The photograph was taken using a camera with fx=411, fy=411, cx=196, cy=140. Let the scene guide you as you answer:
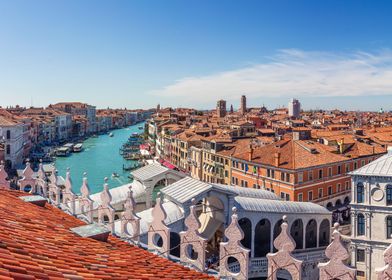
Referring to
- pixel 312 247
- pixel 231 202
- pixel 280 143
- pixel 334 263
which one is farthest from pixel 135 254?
pixel 280 143

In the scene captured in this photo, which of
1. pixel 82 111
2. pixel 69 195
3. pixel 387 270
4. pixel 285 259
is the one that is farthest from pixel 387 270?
pixel 82 111

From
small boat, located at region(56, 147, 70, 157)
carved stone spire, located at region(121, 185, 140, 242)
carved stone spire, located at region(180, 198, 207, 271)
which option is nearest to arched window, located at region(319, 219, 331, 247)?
carved stone spire, located at region(121, 185, 140, 242)

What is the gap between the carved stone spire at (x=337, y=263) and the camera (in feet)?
13.0

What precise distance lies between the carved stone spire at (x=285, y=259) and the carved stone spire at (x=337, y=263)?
1.44 ft

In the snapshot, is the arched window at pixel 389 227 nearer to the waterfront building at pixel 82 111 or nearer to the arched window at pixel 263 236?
the arched window at pixel 263 236

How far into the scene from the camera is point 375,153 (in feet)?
110

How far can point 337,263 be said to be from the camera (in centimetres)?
404

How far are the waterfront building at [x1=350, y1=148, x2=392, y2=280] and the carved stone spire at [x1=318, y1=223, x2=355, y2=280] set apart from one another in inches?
659

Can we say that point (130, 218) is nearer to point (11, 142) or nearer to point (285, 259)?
point (285, 259)

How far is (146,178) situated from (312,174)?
52.5ft

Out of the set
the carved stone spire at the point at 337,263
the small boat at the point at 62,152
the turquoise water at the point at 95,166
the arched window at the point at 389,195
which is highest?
the carved stone spire at the point at 337,263

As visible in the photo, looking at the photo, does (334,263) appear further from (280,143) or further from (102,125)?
(102,125)

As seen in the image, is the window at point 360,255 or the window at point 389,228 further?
the window at point 360,255

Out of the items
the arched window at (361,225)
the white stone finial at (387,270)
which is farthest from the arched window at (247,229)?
the white stone finial at (387,270)
